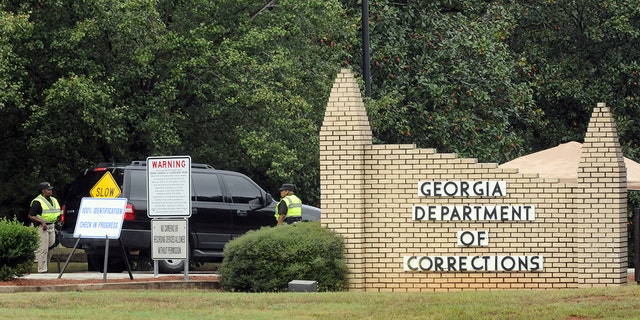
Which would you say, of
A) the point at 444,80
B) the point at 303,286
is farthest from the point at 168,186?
the point at 444,80

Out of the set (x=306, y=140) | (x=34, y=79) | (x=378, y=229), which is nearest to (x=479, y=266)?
(x=378, y=229)

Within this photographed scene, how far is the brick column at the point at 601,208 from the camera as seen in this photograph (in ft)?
66.4

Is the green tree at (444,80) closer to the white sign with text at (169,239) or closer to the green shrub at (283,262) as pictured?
the white sign with text at (169,239)

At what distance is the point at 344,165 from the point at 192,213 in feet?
17.8

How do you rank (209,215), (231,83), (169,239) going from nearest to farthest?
1. (169,239)
2. (209,215)
3. (231,83)

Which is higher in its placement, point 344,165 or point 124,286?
point 344,165

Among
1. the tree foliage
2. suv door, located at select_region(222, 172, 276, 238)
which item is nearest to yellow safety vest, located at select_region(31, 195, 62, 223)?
the tree foliage

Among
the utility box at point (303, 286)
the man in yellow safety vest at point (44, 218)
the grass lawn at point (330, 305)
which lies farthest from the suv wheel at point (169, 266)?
the grass lawn at point (330, 305)

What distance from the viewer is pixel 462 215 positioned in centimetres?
2069

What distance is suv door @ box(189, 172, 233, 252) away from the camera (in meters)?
25.9

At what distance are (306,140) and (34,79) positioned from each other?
19.2ft

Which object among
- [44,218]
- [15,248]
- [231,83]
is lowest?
[15,248]

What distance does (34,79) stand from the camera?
2923 centimetres

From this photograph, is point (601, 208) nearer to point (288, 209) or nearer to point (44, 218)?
point (288, 209)
